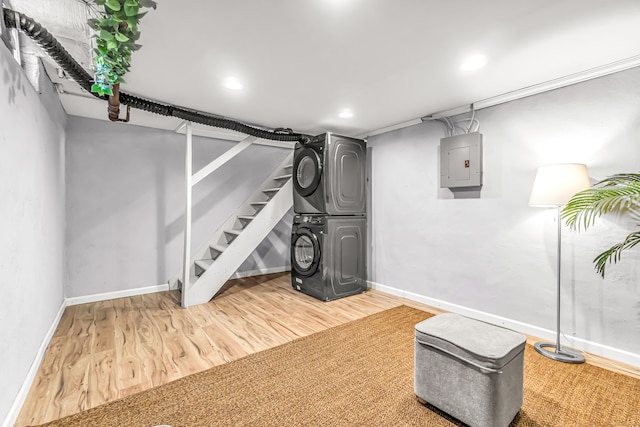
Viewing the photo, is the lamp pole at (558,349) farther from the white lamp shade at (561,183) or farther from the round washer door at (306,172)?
the round washer door at (306,172)

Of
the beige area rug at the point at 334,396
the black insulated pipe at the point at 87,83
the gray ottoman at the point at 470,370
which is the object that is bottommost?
the beige area rug at the point at 334,396

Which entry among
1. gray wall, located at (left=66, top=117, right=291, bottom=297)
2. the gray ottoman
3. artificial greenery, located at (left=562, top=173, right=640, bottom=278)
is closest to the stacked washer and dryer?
gray wall, located at (left=66, top=117, right=291, bottom=297)

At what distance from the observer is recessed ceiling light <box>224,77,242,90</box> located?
2572 millimetres

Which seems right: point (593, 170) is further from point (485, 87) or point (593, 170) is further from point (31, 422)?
point (31, 422)

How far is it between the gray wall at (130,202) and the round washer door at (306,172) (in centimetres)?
130

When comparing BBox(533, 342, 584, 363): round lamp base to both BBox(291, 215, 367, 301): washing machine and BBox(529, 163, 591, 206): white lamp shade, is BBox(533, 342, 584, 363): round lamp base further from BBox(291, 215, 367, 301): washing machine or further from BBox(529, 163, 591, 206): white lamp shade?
BBox(291, 215, 367, 301): washing machine

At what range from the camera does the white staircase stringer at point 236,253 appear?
11.6 ft

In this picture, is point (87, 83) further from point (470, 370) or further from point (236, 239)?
point (470, 370)

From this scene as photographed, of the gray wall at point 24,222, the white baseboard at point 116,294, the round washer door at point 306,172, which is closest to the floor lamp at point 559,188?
the round washer door at point 306,172

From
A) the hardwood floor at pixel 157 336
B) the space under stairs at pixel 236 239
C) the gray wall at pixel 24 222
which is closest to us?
the gray wall at pixel 24 222

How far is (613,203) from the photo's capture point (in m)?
2.14

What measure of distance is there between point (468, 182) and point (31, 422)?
12.8 feet

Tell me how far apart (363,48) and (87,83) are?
2.13 meters

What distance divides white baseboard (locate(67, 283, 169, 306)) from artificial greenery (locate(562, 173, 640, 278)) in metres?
4.70
